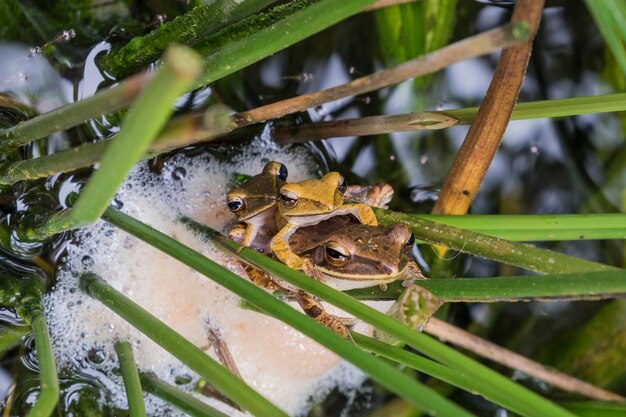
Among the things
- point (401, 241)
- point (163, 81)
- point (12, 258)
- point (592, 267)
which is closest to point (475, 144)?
point (401, 241)

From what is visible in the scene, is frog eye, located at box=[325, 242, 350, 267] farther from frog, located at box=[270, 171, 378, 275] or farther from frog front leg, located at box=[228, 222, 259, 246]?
frog front leg, located at box=[228, 222, 259, 246]

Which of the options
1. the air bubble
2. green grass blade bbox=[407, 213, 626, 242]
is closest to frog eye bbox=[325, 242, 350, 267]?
green grass blade bbox=[407, 213, 626, 242]

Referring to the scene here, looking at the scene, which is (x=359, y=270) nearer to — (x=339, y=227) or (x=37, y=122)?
(x=339, y=227)

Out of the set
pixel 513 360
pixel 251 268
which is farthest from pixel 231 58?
pixel 513 360

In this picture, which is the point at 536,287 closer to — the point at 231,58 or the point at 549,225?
the point at 549,225

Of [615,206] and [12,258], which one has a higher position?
[615,206]

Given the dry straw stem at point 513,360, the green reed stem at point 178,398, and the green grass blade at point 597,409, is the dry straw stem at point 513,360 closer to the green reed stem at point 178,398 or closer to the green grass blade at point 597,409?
the green grass blade at point 597,409
